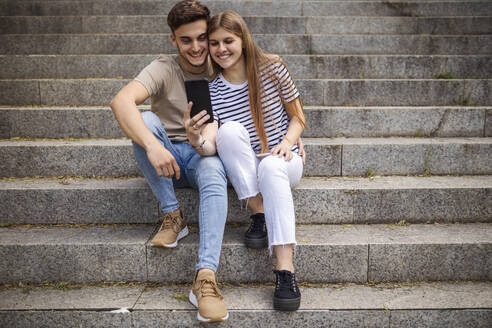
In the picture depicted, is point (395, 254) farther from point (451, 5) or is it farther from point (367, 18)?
point (451, 5)

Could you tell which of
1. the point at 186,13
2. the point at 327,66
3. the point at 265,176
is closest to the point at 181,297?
the point at 265,176

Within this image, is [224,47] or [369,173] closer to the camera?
[224,47]

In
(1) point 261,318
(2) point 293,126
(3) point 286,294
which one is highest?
(2) point 293,126

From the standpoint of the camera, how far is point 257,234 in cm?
228

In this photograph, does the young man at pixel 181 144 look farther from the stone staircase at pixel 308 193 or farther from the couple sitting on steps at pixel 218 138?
the stone staircase at pixel 308 193

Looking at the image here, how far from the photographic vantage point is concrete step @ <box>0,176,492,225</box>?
8.34 ft

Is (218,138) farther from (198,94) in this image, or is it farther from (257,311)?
(257,311)

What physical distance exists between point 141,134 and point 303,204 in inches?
45.2

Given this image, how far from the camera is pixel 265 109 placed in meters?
2.40

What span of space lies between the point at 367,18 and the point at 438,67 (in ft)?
3.84

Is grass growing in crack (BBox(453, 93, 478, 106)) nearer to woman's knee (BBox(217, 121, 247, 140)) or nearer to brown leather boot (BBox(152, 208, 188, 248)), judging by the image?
woman's knee (BBox(217, 121, 247, 140))

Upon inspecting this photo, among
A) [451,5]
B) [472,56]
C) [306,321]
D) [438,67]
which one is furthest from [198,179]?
[451,5]

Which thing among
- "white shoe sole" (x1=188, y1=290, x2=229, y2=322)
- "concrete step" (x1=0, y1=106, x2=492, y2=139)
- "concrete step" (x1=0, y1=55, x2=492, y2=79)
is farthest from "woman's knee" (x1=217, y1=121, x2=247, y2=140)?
"concrete step" (x1=0, y1=55, x2=492, y2=79)

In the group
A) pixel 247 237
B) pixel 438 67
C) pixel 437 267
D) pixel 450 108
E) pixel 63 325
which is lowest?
pixel 63 325
